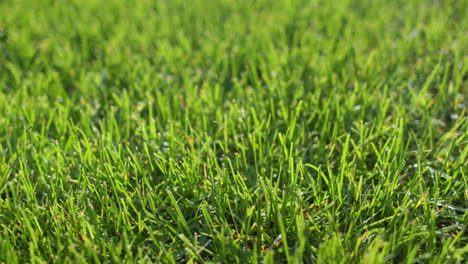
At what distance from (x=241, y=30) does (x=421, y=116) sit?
132 cm

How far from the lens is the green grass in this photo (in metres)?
1.46

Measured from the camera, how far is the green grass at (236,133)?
1.46 meters

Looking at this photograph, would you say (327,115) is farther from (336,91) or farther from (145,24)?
(145,24)

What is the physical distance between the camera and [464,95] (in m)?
2.19

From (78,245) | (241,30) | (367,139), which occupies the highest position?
(241,30)

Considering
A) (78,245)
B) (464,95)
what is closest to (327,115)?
(464,95)

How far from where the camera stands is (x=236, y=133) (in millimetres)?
1964

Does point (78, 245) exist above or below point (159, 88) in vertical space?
below

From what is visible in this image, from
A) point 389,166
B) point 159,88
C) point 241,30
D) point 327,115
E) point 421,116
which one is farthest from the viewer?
point 241,30

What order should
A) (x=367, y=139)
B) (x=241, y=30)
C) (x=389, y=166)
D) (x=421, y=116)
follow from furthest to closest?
(x=241, y=30), (x=421, y=116), (x=367, y=139), (x=389, y=166)

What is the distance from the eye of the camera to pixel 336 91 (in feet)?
7.16

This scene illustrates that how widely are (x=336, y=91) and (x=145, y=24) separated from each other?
5.04ft

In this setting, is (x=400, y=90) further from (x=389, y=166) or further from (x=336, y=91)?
(x=389, y=166)

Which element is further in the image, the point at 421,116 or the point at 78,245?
the point at 421,116
